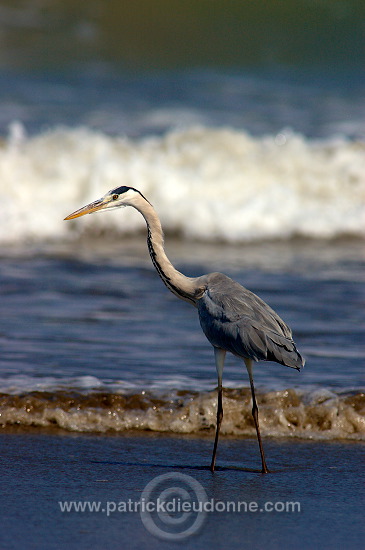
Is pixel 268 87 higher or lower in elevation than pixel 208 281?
higher

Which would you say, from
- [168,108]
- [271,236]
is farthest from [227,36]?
[271,236]

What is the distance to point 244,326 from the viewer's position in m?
4.04

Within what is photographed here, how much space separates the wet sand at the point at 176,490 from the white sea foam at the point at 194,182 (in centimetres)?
605

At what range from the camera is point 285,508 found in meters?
3.50

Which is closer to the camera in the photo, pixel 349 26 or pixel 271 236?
pixel 271 236

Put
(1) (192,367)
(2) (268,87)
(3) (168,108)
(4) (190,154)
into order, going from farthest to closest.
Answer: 1. (2) (268,87)
2. (3) (168,108)
3. (4) (190,154)
4. (1) (192,367)

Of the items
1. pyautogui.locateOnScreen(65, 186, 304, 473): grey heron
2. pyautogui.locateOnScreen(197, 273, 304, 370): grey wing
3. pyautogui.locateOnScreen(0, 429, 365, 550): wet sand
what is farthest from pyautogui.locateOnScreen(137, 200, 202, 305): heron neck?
pyautogui.locateOnScreen(0, 429, 365, 550): wet sand

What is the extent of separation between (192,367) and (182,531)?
224 centimetres

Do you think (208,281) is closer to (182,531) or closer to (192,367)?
(192,367)

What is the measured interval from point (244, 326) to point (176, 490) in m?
0.81

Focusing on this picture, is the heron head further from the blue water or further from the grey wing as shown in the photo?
the blue water

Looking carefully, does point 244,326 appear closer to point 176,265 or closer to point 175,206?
point 176,265

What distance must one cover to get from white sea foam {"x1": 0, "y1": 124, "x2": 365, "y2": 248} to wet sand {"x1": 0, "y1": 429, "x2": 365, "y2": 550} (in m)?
6.05

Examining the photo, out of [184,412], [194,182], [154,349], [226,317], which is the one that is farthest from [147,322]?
[194,182]
